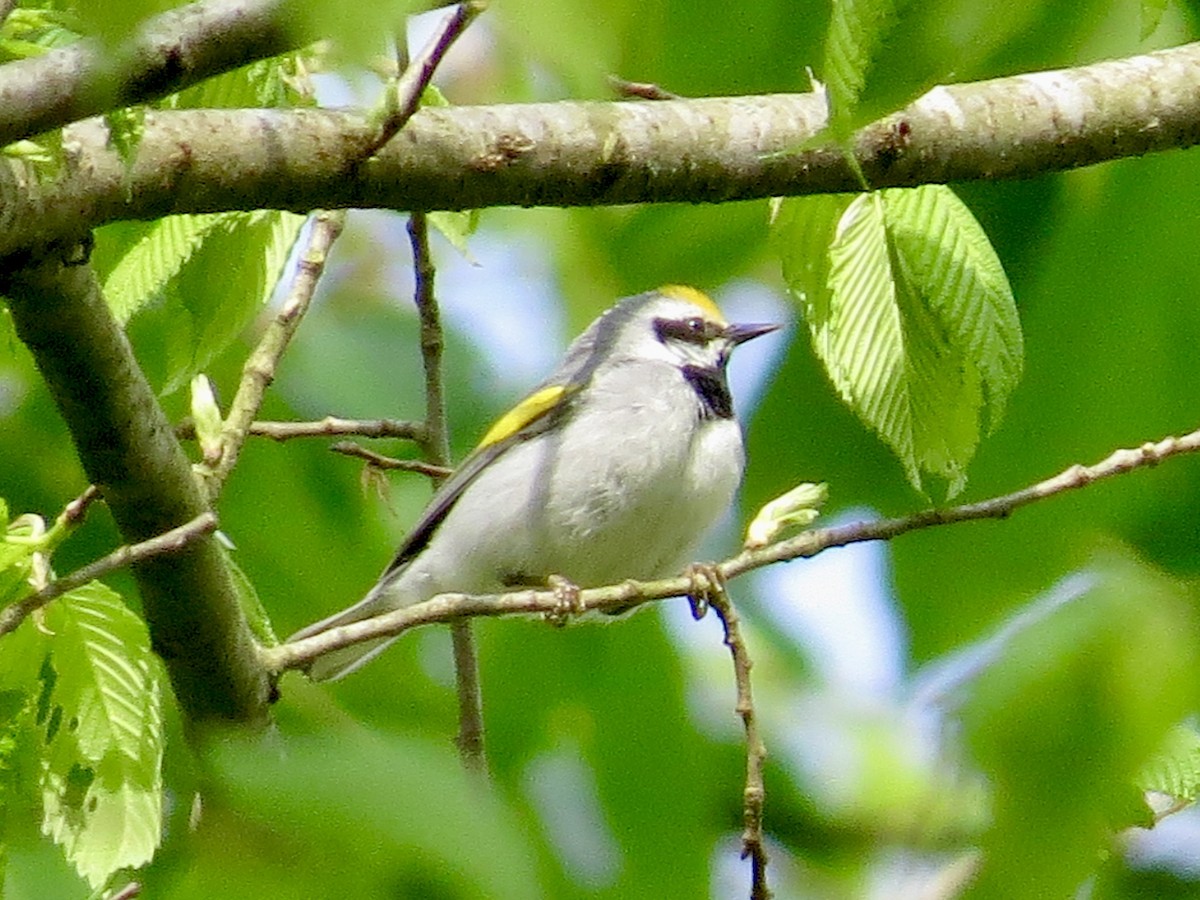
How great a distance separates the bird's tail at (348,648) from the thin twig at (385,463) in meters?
0.22

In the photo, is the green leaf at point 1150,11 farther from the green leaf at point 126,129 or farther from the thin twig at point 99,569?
the thin twig at point 99,569

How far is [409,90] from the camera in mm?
1339

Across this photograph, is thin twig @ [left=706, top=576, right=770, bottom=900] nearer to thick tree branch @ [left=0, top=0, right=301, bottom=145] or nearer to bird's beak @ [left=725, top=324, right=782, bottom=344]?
thick tree branch @ [left=0, top=0, right=301, bottom=145]

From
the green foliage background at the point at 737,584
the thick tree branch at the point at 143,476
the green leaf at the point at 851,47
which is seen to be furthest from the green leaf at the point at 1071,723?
the thick tree branch at the point at 143,476

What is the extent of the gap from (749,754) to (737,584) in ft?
3.72

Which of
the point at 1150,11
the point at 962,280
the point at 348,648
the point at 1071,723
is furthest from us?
the point at 348,648

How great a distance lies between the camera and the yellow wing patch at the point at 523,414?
3.50 m

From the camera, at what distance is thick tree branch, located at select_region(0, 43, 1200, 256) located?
1414 millimetres

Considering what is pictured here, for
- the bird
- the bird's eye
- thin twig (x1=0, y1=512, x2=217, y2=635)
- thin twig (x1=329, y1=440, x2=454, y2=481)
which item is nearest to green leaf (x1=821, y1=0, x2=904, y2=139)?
thin twig (x1=0, y1=512, x2=217, y2=635)

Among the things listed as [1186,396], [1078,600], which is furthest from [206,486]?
[1078,600]

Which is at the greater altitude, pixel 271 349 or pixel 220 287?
pixel 220 287

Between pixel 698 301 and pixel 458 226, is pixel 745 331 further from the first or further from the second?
pixel 458 226

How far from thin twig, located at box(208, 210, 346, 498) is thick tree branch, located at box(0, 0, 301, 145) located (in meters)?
1.27

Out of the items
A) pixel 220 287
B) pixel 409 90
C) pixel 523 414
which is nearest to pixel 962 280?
pixel 409 90
